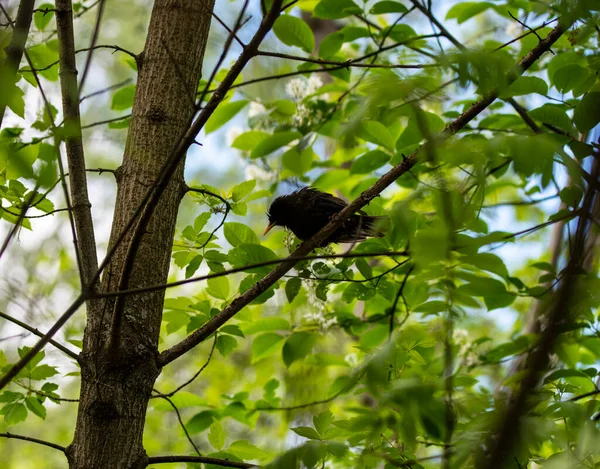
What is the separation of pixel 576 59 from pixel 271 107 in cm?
194

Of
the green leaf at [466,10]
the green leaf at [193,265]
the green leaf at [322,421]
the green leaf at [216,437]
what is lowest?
the green leaf at [322,421]

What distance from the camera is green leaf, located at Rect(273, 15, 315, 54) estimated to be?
3479 mm

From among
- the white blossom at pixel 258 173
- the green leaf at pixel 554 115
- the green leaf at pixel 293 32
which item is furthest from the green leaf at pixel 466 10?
the white blossom at pixel 258 173

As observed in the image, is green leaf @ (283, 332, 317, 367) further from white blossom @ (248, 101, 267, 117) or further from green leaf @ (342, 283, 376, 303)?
white blossom @ (248, 101, 267, 117)

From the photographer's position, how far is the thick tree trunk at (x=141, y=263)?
2201 millimetres

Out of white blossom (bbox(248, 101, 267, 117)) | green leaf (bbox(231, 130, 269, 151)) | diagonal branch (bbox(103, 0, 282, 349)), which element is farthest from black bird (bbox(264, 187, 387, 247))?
diagonal branch (bbox(103, 0, 282, 349))

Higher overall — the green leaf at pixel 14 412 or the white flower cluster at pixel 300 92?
the white flower cluster at pixel 300 92

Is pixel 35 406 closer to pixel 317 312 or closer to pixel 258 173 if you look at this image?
pixel 317 312

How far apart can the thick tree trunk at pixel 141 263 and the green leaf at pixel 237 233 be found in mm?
421

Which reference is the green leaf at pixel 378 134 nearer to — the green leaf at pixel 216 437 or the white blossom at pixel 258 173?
the white blossom at pixel 258 173

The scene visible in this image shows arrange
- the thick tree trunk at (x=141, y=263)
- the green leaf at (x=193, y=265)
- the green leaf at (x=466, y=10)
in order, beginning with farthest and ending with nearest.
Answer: the green leaf at (x=466, y=10) → the green leaf at (x=193, y=265) → the thick tree trunk at (x=141, y=263)

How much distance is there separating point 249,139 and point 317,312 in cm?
125

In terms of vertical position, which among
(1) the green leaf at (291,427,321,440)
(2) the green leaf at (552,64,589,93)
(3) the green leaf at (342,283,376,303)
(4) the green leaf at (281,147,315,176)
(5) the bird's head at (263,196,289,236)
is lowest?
(1) the green leaf at (291,427,321,440)

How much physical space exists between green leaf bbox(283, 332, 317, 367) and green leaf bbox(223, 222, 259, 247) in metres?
0.80
